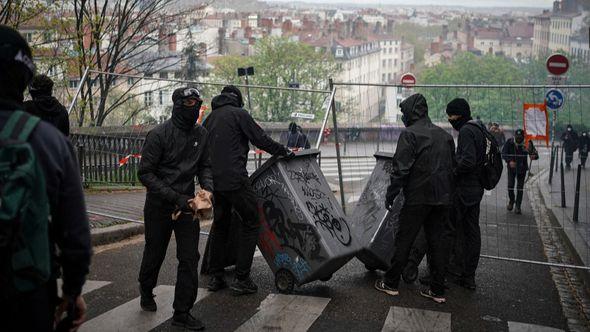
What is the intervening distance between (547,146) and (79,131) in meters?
6.87

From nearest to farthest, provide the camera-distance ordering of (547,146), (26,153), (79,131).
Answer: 1. (26,153)
2. (547,146)
3. (79,131)

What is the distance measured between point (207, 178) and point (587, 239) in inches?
219

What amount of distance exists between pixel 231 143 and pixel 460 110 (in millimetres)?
2314

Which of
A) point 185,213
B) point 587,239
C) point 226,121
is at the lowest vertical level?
point 587,239

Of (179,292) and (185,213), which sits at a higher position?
(185,213)

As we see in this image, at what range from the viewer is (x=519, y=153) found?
35.3ft

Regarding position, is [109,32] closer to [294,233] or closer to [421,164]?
[294,233]

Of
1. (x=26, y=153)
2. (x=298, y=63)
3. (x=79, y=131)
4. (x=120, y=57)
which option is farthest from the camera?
(x=298, y=63)

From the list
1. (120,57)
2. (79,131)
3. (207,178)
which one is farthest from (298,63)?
(207,178)

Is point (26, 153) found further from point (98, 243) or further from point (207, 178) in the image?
point (98, 243)

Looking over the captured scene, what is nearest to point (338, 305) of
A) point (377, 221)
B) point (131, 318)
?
point (377, 221)

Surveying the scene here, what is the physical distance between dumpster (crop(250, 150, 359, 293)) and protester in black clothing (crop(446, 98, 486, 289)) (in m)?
1.22

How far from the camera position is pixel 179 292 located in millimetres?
6027

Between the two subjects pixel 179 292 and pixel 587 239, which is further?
pixel 587 239
